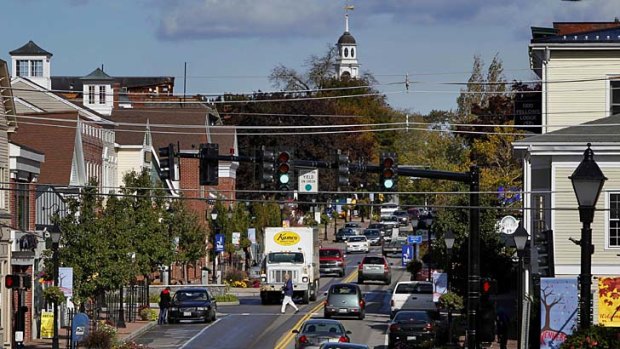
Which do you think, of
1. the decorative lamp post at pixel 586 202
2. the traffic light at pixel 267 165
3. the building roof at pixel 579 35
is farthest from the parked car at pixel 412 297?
the decorative lamp post at pixel 586 202

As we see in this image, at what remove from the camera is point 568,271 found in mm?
44562

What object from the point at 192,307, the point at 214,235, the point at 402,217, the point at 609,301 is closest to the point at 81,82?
the point at 402,217

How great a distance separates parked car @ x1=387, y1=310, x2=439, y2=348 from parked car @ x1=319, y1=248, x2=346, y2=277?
133 ft

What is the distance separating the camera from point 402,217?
5876 inches

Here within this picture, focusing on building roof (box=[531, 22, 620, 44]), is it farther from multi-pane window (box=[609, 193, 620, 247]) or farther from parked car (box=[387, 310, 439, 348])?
parked car (box=[387, 310, 439, 348])

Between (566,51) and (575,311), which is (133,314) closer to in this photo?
(566,51)

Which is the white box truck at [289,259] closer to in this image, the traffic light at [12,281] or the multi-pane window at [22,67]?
the multi-pane window at [22,67]

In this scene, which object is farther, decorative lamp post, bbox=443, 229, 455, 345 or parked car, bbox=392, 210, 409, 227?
parked car, bbox=392, 210, 409, 227

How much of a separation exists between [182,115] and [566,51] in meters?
54.1

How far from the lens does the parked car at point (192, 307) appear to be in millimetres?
58188

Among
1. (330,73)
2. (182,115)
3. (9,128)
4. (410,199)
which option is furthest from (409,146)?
(9,128)

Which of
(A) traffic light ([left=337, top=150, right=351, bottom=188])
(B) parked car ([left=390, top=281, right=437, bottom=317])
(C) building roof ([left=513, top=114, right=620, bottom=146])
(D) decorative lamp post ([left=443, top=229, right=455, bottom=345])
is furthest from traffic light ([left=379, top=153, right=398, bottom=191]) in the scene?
(B) parked car ([left=390, top=281, right=437, bottom=317])

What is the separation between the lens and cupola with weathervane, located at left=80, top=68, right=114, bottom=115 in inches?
3634

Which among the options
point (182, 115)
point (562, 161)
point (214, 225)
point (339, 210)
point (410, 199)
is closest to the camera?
point (562, 161)
